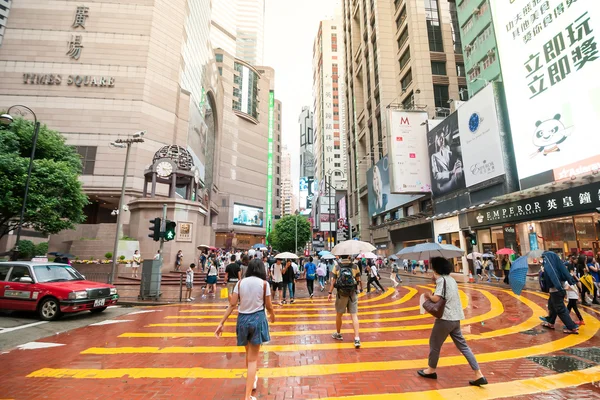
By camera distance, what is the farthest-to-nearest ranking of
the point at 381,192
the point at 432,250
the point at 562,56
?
the point at 381,192 → the point at 562,56 → the point at 432,250

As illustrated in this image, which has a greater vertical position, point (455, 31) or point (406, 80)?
point (455, 31)

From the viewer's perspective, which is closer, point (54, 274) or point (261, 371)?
point (261, 371)

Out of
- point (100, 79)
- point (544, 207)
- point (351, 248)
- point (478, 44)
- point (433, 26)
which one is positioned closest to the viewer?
point (351, 248)

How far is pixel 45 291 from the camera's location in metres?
8.77

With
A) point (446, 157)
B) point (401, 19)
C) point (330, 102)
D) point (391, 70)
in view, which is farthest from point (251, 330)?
point (330, 102)

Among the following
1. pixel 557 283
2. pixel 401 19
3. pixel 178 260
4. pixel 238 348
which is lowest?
pixel 238 348

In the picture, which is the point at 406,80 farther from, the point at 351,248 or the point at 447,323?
the point at 447,323

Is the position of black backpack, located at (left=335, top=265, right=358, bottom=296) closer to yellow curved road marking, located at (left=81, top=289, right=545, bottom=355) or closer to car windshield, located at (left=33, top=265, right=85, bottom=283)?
yellow curved road marking, located at (left=81, top=289, right=545, bottom=355)

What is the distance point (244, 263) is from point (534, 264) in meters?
19.2

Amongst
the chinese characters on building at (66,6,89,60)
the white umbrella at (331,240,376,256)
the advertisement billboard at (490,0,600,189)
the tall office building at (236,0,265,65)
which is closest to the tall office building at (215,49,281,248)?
the chinese characters on building at (66,6,89,60)

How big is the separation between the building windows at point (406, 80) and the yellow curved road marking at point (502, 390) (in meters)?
37.0

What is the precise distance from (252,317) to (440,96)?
119 ft

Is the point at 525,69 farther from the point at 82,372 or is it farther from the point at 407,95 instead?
the point at 82,372

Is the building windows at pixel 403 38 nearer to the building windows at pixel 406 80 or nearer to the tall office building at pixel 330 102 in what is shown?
the building windows at pixel 406 80
